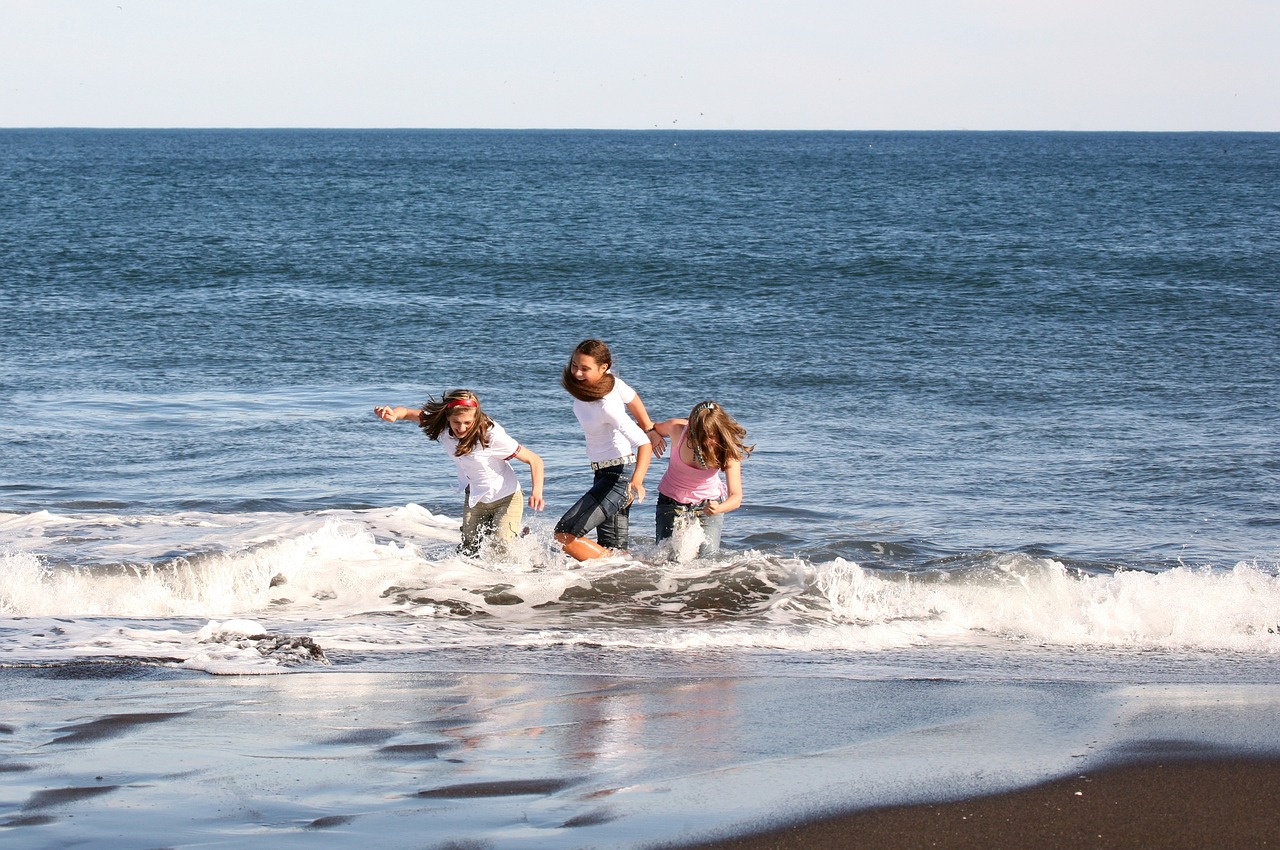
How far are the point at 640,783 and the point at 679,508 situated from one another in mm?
3638

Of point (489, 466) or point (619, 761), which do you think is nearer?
point (619, 761)

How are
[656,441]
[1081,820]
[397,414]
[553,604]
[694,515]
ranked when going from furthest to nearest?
[656,441]
[694,515]
[553,604]
[397,414]
[1081,820]

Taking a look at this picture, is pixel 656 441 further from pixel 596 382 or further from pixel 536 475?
pixel 536 475

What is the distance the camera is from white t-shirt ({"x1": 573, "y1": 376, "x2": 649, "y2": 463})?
7305mm

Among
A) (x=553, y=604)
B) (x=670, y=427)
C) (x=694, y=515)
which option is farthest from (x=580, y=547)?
(x=670, y=427)

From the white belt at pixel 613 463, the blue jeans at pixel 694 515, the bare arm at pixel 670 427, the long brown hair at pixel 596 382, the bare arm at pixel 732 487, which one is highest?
the long brown hair at pixel 596 382

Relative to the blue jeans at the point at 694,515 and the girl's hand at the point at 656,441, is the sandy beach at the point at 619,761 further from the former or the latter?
the girl's hand at the point at 656,441

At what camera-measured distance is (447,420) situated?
735cm

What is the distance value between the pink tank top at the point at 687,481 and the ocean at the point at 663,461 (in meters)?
0.37

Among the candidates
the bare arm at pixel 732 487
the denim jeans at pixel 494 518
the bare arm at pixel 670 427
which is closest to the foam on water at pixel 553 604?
the denim jeans at pixel 494 518

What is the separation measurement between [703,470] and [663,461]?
4894 mm

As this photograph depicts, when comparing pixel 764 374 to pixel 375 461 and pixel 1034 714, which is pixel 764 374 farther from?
pixel 1034 714

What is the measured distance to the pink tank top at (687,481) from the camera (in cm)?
746

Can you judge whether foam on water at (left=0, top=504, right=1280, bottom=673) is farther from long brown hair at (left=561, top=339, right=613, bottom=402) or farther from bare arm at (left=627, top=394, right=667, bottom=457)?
long brown hair at (left=561, top=339, right=613, bottom=402)
